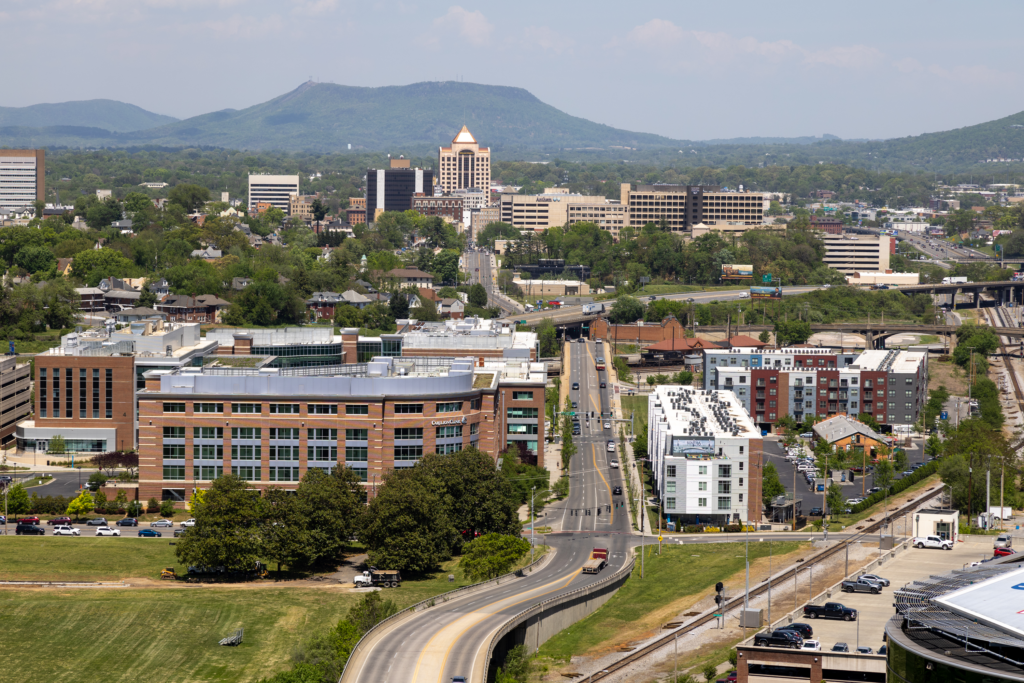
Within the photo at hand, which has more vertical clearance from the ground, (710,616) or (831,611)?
(831,611)

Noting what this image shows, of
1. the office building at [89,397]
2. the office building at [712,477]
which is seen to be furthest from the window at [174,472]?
the office building at [712,477]

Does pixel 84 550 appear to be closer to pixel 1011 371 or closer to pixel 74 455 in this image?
pixel 74 455

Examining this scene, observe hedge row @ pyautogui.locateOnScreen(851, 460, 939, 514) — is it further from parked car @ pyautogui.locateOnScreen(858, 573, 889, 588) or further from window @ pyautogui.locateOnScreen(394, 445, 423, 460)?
window @ pyautogui.locateOnScreen(394, 445, 423, 460)

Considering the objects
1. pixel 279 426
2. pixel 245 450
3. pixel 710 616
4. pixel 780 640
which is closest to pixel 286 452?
pixel 279 426

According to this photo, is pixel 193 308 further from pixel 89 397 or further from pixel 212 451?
pixel 212 451

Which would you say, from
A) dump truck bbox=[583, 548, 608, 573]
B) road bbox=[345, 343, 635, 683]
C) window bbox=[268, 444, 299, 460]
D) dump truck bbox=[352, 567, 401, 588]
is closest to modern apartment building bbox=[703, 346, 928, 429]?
road bbox=[345, 343, 635, 683]

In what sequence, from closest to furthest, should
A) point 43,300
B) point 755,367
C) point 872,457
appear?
point 872,457 < point 755,367 < point 43,300

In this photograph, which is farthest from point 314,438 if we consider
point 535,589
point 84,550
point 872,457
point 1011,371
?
point 1011,371
